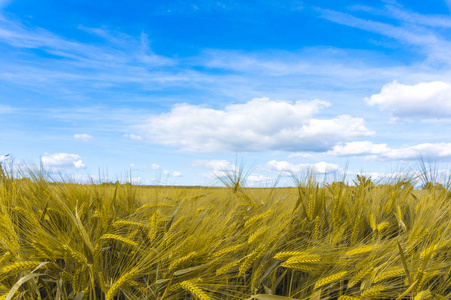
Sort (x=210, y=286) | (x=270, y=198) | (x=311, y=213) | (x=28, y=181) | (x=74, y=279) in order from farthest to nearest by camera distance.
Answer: (x=270, y=198), (x=28, y=181), (x=311, y=213), (x=210, y=286), (x=74, y=279)

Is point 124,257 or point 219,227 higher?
point 219,227

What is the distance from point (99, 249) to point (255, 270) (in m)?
0.80

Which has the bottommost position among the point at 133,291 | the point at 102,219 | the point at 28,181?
the point at 133,291

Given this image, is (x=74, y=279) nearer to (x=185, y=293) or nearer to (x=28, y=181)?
(x=185, y=293)

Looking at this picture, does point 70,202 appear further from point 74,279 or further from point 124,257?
point 74,279

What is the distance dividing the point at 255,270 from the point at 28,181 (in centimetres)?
208

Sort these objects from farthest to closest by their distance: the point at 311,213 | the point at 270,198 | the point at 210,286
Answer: the point at 270,198, the point at 311,213, the point at 210,286

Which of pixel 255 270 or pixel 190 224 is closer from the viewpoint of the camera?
pixel 255 270

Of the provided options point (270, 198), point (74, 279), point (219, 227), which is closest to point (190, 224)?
point (219, 227)

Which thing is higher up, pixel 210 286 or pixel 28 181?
pixel 28 181

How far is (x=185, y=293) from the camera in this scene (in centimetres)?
161

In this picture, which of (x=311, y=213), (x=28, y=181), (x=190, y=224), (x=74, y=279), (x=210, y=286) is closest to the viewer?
(x=74, y=279)

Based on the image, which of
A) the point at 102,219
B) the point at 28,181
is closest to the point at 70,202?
the point at 102,219

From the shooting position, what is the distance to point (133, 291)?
1.64 m
